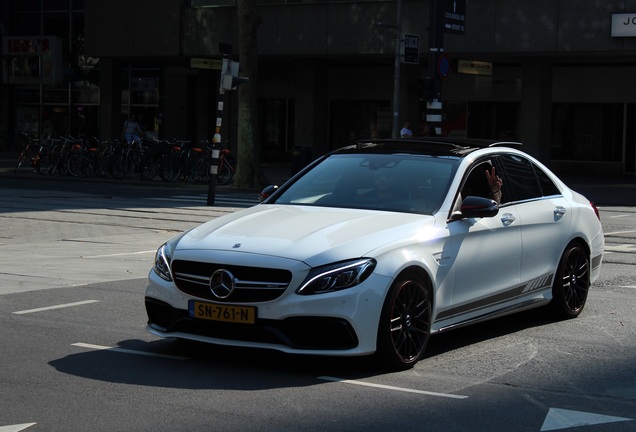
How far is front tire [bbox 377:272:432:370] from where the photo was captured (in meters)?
7.09

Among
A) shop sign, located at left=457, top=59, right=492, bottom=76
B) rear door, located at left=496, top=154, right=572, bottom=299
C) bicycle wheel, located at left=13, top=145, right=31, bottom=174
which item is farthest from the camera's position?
shop sign, located at left=457, top=59, right=492, bottom=76

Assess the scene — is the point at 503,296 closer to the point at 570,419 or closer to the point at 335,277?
the point at 335,277

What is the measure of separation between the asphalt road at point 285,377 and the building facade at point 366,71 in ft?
68.4

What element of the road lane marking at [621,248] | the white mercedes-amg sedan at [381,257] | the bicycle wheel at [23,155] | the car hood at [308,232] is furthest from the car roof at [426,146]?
the bicycle wheel at [23,155]

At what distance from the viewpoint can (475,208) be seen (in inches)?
316

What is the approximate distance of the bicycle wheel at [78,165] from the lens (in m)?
33.6

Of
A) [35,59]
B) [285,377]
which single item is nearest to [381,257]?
[285,377]

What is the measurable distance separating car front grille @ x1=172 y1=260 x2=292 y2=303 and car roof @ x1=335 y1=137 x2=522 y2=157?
2.13 m

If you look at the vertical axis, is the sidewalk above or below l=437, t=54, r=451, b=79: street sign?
below

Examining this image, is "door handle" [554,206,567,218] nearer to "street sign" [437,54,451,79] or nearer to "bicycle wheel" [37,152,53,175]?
"street sign" [437,54,451,79]

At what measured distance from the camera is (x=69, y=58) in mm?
51750

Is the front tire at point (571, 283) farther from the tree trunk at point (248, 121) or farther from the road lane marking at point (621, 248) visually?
the tree trunk at point (248, 121)

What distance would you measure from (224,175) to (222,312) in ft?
78.2

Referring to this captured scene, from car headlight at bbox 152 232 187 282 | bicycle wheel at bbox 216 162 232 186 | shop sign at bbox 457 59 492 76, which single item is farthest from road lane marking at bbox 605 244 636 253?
shop sign at bbox 457 59 492 76
